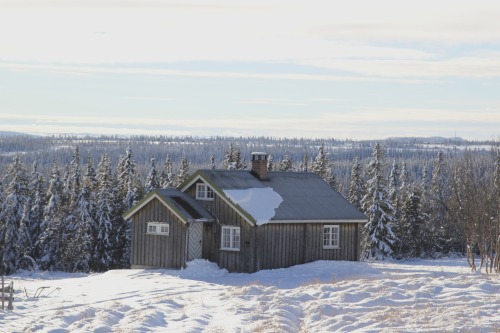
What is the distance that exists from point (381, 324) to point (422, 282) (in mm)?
7195

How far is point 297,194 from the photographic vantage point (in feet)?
137

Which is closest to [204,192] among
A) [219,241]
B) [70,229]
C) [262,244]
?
[219,241]

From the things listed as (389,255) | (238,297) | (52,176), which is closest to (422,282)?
(238,297)

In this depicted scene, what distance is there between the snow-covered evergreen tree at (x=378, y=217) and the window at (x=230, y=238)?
87.1 feet

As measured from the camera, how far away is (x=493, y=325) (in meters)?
19.9

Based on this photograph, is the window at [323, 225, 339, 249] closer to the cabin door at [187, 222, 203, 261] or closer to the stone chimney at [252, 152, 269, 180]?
the stone chimney at [252, 152, 269, 180]

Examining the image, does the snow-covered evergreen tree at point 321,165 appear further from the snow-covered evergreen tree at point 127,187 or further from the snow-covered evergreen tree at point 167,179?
the snow-covered evergreen tree at point 127,187

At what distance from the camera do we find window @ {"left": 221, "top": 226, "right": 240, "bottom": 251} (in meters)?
38.3

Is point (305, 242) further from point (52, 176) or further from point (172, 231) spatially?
point (52, 176)

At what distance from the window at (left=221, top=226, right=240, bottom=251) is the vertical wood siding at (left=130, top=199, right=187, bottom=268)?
6.43 feet

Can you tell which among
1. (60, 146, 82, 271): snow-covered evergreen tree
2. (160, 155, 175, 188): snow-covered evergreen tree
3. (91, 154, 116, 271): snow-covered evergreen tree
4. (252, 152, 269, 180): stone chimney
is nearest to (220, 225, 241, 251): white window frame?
(252, 152, 269, 180): stone chimney

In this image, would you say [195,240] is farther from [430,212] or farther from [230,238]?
[430,212]

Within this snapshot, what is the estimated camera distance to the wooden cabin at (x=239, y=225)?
3791 cm

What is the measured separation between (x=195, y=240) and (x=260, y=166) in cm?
597
